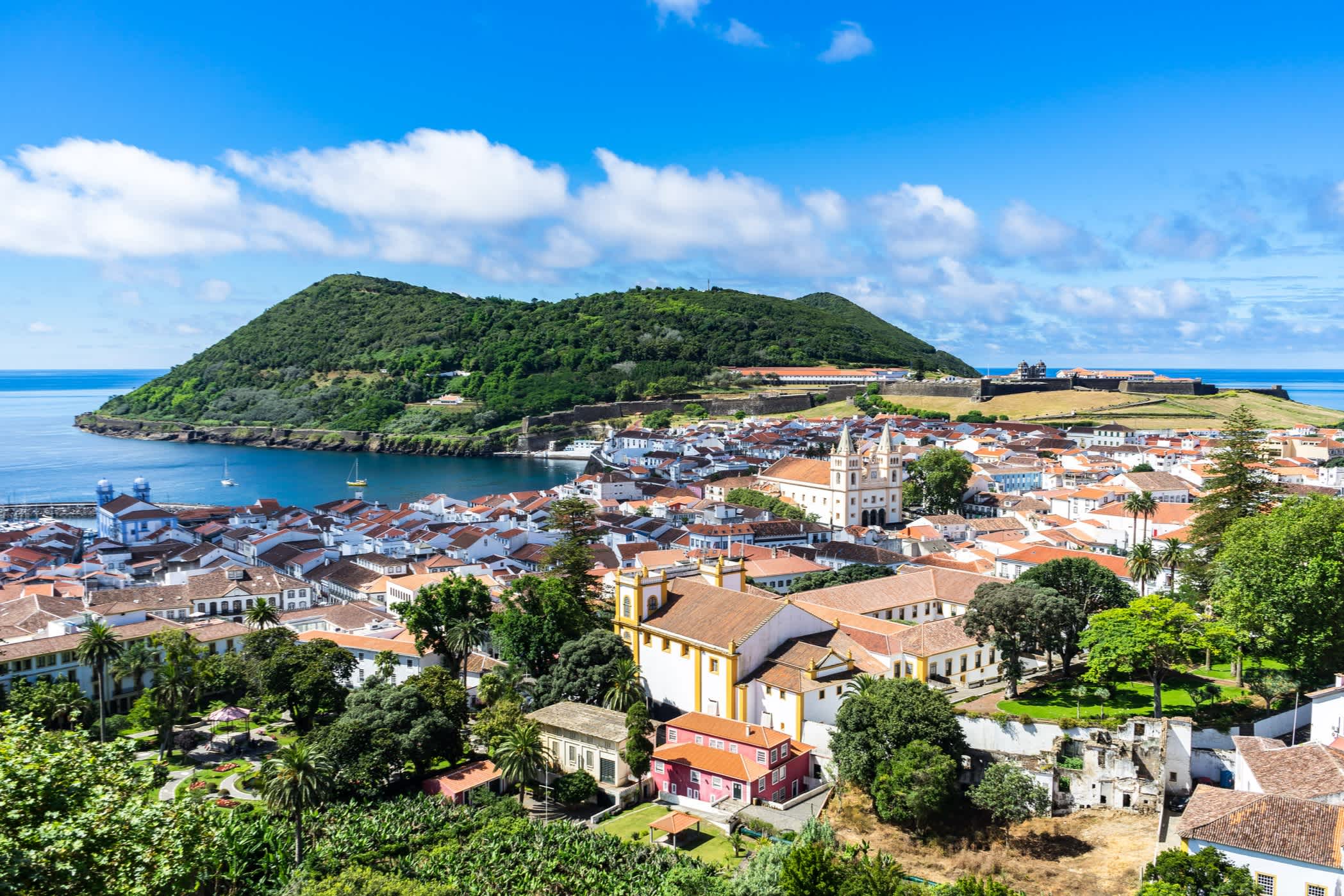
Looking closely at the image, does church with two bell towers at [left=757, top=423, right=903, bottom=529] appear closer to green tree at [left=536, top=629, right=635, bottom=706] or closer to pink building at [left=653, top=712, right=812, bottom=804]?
green tree at [left=536, top=629, right=635, bottom=706]

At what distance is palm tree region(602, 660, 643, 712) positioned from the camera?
90.9ft

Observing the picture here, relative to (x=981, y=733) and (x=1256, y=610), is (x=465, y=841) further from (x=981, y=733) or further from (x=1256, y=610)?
(x=1256, y=610)

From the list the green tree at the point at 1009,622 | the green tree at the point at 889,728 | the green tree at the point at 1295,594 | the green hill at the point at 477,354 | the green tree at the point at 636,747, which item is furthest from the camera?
the green hill at the point at 477,354

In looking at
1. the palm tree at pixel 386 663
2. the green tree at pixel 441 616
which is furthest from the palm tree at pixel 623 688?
the palm tree at pixel 386 663

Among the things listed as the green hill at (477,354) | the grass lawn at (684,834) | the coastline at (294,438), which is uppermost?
the green hill at (477,354)

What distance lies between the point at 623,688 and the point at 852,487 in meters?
37.0

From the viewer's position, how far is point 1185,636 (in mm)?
24359

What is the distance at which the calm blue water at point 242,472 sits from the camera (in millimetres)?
88875

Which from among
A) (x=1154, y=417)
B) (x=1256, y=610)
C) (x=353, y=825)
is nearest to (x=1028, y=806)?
(x=1256, y=610)

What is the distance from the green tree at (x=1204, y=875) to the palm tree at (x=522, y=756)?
46.6 ft

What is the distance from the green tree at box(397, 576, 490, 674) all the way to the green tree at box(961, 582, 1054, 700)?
661 inches

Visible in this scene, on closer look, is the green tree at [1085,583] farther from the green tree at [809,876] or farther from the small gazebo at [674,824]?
the green tree at [809,876]

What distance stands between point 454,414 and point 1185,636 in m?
115

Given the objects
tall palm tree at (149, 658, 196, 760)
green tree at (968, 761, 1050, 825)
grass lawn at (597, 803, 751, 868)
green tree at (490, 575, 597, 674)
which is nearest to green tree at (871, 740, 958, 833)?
green tree at (968, 761, 1050, 825)
